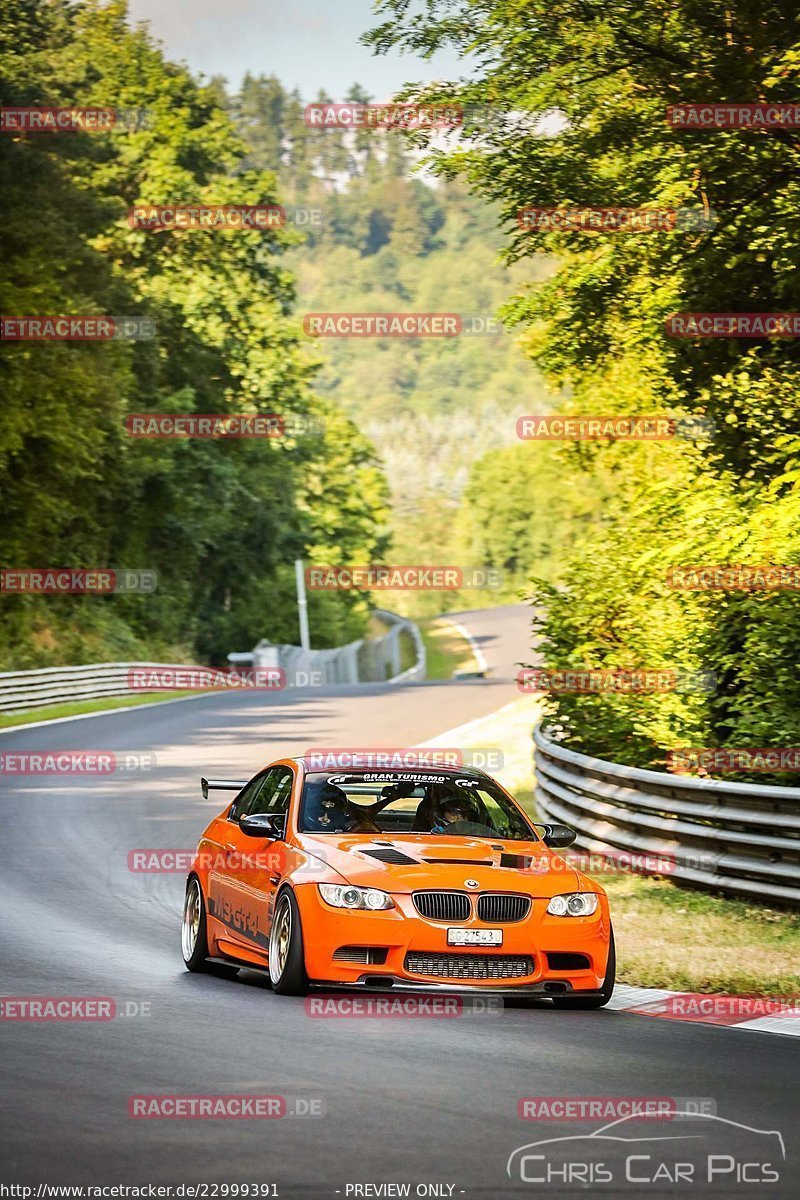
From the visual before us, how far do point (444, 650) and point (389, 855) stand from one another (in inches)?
3156

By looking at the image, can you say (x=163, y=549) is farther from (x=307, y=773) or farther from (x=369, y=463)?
(x=307, y=773)

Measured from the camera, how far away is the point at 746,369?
72.1 ft

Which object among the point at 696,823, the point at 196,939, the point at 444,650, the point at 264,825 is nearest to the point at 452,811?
the point at 264,825

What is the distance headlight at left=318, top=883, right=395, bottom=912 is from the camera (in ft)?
32.6

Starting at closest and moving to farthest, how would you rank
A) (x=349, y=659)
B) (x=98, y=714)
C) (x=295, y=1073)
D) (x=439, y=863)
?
1. (x=295, y=1073)
2. (x=439, y=863)
3. (x=98, y=714)
4. (x=349, y=659)

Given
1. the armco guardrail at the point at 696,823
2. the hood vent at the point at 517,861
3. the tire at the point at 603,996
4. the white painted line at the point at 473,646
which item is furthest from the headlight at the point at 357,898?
the white painted line at the point at 473,646

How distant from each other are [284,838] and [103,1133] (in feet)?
14.6

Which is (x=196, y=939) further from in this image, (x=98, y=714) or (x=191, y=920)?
(x=98, y=714)

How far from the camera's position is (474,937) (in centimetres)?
991

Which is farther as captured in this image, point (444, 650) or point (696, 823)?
point (444, 650)

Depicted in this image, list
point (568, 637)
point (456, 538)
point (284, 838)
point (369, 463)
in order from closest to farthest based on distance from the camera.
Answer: point (284, 838)
point (568, 637)
point (369, 463)
point (456, 538)

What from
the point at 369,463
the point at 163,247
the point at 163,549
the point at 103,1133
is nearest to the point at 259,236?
the point at 163,247

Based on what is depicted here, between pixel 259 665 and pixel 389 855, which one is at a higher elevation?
pixel 389 855

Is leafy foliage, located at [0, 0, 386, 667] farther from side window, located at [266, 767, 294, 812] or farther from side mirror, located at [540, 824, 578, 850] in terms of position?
side mirror, located at [540, 824, 578, 850]
